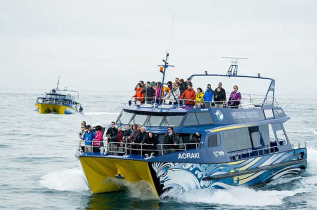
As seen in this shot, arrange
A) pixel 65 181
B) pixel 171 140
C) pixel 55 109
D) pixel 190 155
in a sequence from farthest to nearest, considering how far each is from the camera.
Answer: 1. pixel 55 109
2. pixel 65 181
3. pixel 171 140
4. pixel 190 155

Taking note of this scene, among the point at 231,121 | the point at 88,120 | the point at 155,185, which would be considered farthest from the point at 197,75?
the point at 88,120

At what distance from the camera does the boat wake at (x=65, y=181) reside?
73.1ft

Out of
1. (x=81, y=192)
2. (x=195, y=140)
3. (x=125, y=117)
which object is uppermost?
(x=125, y=117)

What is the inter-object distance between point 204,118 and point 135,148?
283 centimetres

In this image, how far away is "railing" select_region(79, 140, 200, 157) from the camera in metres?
18.8

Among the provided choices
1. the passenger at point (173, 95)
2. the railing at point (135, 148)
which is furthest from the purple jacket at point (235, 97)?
the railing at point (135, 148)

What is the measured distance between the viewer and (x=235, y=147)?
2142cm

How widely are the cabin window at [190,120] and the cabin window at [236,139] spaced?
1329 mm

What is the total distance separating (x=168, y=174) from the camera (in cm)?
1856

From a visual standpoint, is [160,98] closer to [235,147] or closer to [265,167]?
[235,147]

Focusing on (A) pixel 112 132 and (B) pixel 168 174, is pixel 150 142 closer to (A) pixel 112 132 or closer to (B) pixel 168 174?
(B) pixel 168 174

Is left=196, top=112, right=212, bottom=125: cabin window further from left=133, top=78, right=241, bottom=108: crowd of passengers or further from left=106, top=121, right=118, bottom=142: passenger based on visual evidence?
left=106, top=121, right=118, bottom=142: passenger

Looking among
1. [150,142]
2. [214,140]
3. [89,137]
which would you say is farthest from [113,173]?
[214,140]

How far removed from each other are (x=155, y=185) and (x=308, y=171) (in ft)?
39.4
